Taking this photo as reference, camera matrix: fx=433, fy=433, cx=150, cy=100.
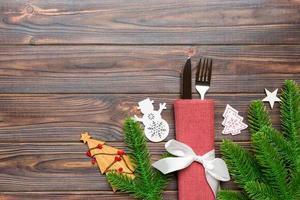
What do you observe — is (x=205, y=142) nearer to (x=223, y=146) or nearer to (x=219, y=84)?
(x=223, y=146)

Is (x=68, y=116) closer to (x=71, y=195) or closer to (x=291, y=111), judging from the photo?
(x=71, y=195)

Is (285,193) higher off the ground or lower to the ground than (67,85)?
lower

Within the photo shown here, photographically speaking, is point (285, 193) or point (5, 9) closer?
point (285, 193)

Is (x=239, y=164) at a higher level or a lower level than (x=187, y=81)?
lower

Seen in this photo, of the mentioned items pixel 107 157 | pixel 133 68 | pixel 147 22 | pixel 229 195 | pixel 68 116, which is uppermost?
pixel 147 22

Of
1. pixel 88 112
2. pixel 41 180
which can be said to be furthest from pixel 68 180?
pixel 88 112

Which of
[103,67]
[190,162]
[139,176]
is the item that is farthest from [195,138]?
[103,67]

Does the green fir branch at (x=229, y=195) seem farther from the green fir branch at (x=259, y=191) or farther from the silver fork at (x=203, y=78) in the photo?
the silver fork at (x=203, y=78)
